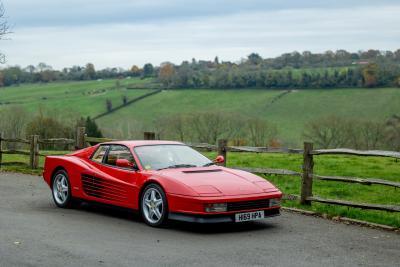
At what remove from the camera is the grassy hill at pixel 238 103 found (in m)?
85.6

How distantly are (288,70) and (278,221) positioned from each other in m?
89.4

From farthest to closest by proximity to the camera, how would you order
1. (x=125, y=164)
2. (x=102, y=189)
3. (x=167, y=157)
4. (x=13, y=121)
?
(x=13, y=121)
(x=102, y=189)
(x=167, y=157)
(x=125, y=164)

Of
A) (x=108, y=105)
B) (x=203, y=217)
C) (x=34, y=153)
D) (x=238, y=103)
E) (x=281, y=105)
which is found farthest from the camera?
(x=108, y=105)

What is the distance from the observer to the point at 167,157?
11.4m

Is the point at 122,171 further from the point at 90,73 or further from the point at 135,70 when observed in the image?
the point at 90,73

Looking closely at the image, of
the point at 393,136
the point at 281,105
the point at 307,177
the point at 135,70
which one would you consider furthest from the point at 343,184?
the point at 135,70

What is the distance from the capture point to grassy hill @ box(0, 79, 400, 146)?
8556cm

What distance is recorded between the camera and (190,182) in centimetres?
1010

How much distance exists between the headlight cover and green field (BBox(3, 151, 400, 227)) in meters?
2.72

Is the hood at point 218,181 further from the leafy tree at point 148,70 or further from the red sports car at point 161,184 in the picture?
the leafy tree at point 148,70

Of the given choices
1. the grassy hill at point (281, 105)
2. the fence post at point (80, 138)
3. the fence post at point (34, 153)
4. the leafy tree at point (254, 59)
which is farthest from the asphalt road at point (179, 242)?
the leafy tree at point (254, 59)

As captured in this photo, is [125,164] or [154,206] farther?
[125,164]

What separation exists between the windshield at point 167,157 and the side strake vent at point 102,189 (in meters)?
0.62

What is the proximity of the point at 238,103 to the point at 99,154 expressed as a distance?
83.9 metres
